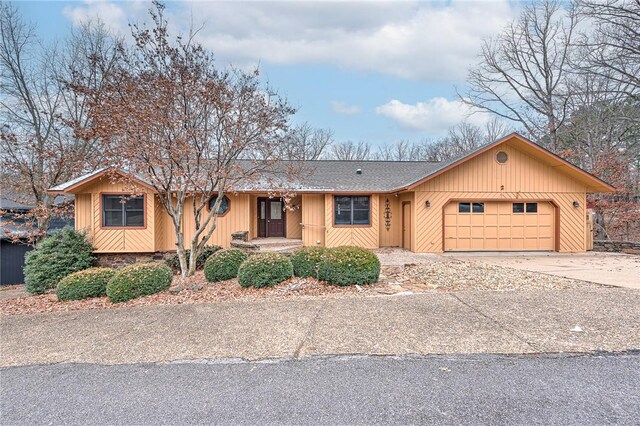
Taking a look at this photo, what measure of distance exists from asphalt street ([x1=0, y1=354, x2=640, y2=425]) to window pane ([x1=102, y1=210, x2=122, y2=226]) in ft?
30.4

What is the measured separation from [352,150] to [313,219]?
22621mm

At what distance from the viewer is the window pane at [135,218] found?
464 inches

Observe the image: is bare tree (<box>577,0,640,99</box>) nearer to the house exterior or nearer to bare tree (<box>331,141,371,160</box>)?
the house exterior

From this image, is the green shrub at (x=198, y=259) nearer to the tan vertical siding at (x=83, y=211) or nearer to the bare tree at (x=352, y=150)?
the tan vertical siding at (x=83, y=211)

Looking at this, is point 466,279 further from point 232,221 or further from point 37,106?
point 37,106

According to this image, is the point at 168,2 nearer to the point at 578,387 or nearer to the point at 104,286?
the point at 104,286

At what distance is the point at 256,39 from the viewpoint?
9.07 m

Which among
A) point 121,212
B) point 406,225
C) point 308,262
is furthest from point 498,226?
point 121,212

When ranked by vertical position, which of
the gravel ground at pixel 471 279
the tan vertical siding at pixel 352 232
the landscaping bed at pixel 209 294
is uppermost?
the tan vertical siding at pixel 352 232

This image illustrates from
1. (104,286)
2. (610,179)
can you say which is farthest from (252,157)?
(610,179)

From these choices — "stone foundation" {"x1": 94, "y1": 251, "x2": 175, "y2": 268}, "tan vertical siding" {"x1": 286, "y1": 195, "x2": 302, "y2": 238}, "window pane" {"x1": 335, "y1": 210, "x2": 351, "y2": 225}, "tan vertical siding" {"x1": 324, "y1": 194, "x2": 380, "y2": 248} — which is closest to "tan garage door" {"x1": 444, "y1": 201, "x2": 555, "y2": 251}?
"tan vertical siding" {"x1": 324, "y1": 194, "x2": 380, "y2": 248}

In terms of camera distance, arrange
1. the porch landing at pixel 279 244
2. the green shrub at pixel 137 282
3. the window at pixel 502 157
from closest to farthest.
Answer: the green shrub at pixel 137 282, the porch landing at pixel 279 244, the window at pixel 502 157

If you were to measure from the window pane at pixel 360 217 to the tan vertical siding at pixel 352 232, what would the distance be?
0.20 m

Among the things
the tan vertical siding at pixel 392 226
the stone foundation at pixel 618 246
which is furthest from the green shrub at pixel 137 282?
the stone foundation at pixel 618 246
